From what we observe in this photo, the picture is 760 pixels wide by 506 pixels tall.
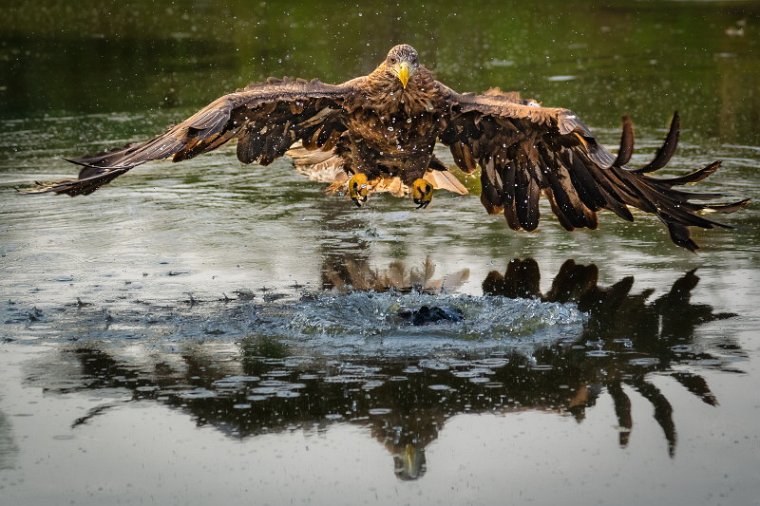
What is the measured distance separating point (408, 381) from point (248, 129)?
8.30ft

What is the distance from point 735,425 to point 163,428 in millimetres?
2566

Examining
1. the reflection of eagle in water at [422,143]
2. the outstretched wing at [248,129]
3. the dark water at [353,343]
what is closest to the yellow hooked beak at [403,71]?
the reflection of eagle in water at [422,143]

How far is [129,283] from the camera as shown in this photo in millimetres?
8328

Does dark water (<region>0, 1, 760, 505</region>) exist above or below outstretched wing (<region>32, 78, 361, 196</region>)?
below

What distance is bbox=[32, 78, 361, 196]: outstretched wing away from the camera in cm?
764

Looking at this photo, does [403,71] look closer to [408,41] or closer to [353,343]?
[353,343]

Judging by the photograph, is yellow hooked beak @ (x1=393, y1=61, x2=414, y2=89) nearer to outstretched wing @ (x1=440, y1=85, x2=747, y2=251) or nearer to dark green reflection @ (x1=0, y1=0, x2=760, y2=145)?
outstretched wing @ (x1=440, y1=85, x2=747, y2=251)

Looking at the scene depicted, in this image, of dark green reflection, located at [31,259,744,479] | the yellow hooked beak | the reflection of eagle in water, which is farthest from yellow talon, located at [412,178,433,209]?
dark green reflection, located at [31,259,744,479]

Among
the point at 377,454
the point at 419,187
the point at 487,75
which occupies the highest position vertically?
the point at 487,75

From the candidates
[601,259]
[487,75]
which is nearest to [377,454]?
[601,259]

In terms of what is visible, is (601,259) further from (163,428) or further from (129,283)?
(163,428)

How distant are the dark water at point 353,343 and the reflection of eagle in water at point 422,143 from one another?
1.56ft

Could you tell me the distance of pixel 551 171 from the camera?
28.3 ft

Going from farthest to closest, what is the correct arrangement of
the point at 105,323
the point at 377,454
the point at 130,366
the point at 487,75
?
the point at 487,75 → the point at 105,323 → the point at 130,366 → the point at 377,454
